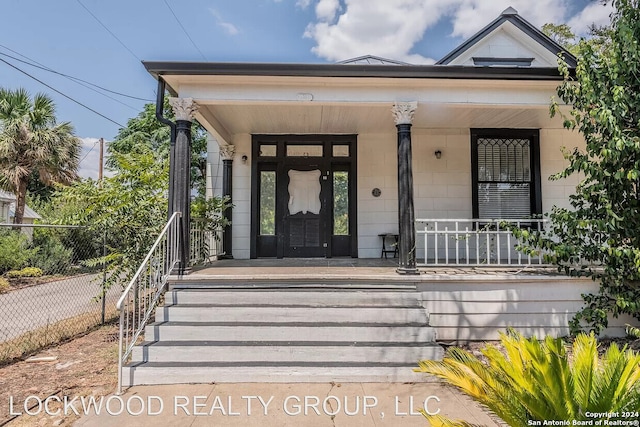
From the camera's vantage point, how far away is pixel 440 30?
11.7 m

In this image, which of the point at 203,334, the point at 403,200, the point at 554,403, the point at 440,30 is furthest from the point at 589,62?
the point at 440,30

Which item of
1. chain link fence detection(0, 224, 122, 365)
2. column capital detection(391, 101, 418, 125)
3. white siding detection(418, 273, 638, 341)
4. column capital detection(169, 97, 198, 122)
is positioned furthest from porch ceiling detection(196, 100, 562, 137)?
chain link fence detection(0, 224, 122, 365)

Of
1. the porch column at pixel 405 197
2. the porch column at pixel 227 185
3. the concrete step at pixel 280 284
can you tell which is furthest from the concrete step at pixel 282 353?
the porch column at pixel 227 185

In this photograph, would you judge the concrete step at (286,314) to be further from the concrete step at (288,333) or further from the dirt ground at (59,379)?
the dirt ground at (59,379)

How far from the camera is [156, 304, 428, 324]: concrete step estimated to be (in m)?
3.91

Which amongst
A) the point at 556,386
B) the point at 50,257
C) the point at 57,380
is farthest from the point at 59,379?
the point at 50,257

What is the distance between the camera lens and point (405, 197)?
15.2ft

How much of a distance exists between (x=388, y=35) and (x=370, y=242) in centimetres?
876

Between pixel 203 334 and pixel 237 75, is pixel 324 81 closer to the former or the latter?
pixel 237 75

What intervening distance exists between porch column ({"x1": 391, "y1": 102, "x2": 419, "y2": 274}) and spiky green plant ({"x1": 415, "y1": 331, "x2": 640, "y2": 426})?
2264mm

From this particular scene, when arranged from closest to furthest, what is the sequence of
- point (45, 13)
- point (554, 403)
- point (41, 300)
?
point (554, 403)
point (41, 300)
point (45, 13)

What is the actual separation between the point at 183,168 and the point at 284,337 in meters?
2.52

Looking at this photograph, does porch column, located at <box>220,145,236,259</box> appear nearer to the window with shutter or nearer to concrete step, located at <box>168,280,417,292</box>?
concrete step, located at <box>168,280,417,292</box>

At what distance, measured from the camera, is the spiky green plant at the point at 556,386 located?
6.08 ft
